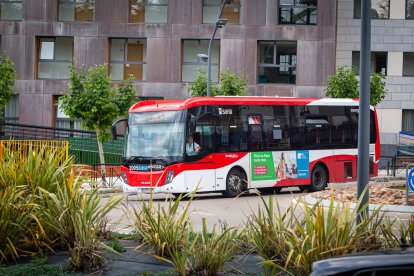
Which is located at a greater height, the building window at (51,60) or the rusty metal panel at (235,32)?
the rusty metal panel at (235,32)

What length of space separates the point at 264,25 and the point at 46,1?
41.8ft

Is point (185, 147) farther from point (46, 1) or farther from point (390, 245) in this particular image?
point (46, 1)

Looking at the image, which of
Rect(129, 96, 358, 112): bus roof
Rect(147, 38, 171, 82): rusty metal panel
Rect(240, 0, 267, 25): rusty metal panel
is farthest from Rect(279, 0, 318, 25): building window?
Rect(129, 96, 358, 112): bus roof

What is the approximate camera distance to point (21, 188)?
11703 millimetres

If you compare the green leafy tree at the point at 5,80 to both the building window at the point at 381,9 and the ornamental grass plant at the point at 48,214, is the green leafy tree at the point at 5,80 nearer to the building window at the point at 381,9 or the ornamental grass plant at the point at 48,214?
the building window at the point at 381,9

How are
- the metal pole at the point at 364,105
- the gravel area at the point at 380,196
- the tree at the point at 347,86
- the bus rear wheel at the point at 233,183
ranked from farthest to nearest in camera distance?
the tree at the point at 347,86 → the bus rear wheel at the point at 233,183 → the gravel area at the point at 380,196 → the metal pole at the point at 364,105

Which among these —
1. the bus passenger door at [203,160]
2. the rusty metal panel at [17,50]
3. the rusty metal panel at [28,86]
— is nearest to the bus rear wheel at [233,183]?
the bus passenger door at [203,160]

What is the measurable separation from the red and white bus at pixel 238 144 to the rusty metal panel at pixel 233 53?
51.1 ft

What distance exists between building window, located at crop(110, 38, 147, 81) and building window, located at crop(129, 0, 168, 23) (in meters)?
1.24

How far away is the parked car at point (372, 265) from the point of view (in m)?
4.68

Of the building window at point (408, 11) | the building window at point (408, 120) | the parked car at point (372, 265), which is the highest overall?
the building window at point (408, 11)

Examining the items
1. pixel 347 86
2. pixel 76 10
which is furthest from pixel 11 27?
A: pixel 347 86

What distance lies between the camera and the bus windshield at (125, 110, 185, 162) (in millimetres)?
25844

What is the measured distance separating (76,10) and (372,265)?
4452cm
